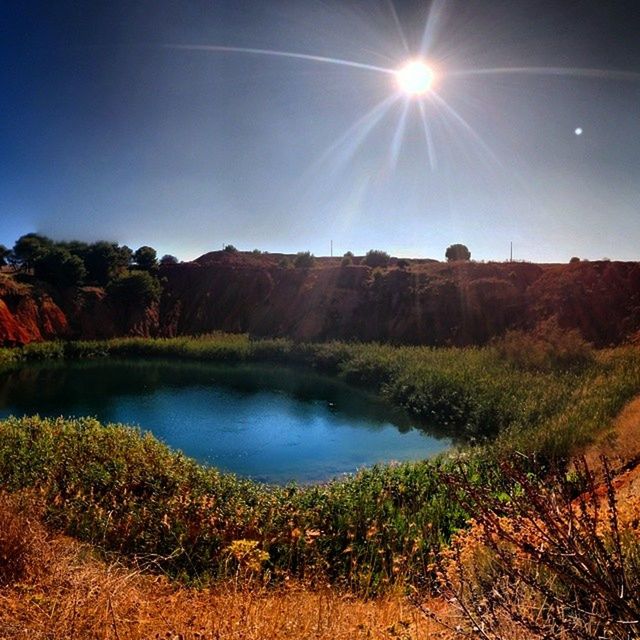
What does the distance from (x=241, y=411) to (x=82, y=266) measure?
2516cm

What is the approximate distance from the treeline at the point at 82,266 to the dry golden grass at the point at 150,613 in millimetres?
37176

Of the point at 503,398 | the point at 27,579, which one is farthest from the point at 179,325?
the point at 27,579

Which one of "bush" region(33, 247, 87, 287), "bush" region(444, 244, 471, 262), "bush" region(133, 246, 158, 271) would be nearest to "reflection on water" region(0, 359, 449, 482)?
"bush" region(33, 247, 87, 287)

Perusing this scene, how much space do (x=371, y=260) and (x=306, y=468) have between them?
3426 cm

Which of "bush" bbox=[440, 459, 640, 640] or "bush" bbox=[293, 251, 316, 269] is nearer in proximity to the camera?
"bush" bbox=[440, 459, 640, 640]

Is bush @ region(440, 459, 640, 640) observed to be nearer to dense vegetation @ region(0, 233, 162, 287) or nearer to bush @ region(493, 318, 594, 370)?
bush @ region(493, 318, 594, 370)

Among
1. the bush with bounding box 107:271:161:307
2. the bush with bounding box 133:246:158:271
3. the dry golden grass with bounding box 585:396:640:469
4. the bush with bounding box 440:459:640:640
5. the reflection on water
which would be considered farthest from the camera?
the bush with bounding box 133:246:158:271

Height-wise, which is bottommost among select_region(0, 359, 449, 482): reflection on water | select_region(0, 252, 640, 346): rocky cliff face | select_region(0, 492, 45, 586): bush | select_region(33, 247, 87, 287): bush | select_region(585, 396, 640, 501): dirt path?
select_region(0, 359, 449, 482): reflection on water

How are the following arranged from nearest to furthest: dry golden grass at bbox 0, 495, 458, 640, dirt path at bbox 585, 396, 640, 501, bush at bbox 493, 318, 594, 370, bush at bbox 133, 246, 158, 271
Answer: dry golden grass at bbox 0, 495, 458, 640 < dirt path at bbox 585, 396, 640, 501 < bush at bbox 493, 318, 594, 370 < bush at bbox 133, 246, 158, 271

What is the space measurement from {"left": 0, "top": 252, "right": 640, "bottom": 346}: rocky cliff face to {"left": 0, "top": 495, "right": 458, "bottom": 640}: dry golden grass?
1070 inches

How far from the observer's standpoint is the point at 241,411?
63.2ft

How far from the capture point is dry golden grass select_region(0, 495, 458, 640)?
315 cm

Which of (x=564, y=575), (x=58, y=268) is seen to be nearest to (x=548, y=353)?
(x=564, y=575)

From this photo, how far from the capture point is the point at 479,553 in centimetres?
492
